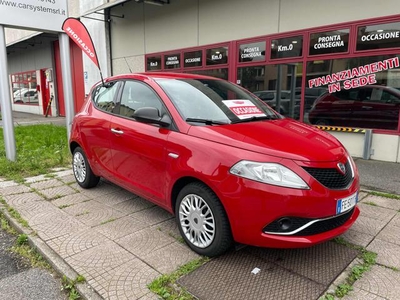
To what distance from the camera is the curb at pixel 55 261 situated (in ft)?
8.09

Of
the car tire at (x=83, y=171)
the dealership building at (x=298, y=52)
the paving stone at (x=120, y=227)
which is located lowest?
the paving stone at (x=120, y=227)

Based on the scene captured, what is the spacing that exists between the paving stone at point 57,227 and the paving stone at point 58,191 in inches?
34.7

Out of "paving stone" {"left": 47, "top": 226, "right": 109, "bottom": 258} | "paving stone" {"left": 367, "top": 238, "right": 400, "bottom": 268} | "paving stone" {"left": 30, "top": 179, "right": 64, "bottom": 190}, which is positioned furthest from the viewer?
"paving stone" {"left": 30, "top": 179, "right": 64, "bottom": 190}

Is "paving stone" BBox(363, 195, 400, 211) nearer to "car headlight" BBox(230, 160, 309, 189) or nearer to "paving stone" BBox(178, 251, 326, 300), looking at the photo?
"paving stone" BBox(178, 251, 326, 300)

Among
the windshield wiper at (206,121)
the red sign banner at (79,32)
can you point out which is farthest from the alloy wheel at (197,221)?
the red sign banner at (79,32)

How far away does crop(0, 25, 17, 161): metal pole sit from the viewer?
6.03 metres

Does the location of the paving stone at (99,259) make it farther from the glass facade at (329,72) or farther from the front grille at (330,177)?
the glass facade at (329,72)

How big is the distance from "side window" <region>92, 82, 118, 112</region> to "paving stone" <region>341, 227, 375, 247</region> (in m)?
3.16

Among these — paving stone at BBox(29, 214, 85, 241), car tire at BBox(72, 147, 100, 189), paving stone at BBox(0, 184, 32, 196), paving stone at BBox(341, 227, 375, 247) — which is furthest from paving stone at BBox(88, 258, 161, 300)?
paving stone at BBox(0, 184, 32, 196)

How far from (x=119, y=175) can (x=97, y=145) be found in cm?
64

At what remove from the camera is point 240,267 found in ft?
9.14

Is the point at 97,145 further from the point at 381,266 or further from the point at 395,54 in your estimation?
the point at 395,54

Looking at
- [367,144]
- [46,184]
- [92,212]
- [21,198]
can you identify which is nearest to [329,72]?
[367,144]

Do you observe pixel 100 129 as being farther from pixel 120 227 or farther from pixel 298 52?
pixel 298 52
